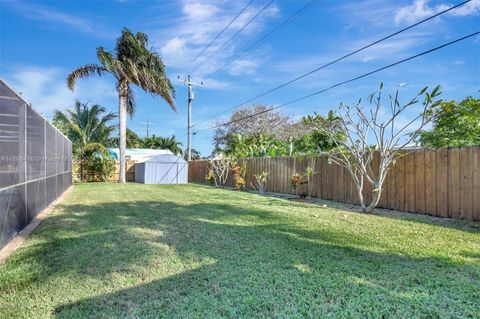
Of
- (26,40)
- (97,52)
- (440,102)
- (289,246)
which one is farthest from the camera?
(97,52)

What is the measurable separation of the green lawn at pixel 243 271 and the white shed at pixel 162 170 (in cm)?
1537

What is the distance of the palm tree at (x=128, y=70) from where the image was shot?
18125 millimetres

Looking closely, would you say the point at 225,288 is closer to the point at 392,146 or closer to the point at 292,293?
the point at 292,293

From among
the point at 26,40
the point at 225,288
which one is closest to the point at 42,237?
the point at 225,288

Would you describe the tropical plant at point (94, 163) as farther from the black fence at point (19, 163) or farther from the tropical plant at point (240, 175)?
the black fence at point (19, 163)

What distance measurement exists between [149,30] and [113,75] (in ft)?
12.0

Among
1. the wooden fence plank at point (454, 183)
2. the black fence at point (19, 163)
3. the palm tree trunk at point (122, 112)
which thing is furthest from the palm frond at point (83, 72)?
the wooden fence plank at point (454, 183)

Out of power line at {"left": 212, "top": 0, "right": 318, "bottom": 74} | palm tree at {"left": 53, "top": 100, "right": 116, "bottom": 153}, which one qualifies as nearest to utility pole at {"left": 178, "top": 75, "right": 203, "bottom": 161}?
palm tree at {"left": 53, "top": 100, "right": 116, "bottom": 153}

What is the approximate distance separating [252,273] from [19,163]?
13.4 feet

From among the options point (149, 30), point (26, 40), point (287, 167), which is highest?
point (149, 30)

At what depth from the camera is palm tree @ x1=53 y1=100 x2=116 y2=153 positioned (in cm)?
2078

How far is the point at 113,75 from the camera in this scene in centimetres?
1880

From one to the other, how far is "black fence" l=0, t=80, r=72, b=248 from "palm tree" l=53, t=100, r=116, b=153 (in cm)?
1485

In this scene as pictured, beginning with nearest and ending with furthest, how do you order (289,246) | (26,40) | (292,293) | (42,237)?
(292,293) < (289,246) < (42,237) < (26,40)
